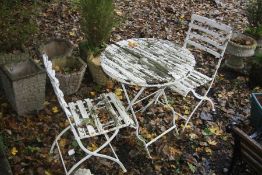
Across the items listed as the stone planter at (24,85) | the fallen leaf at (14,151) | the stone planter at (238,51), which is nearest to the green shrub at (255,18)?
the stone planter at (238,51)

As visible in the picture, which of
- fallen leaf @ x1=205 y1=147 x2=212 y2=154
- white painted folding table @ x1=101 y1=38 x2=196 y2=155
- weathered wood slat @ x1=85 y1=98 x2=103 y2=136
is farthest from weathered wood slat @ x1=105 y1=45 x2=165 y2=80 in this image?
fallen leaf @ x1=205 y1=147 x2=212 y2=154

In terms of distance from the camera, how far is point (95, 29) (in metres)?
4.99

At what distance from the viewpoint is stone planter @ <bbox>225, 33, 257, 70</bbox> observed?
5.95 meters

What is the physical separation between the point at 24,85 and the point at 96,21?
1.39m

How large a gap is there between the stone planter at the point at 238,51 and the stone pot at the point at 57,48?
273cm

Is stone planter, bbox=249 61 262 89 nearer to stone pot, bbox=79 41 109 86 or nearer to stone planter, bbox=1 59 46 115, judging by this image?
stone pot, bbox=79 41 109 86

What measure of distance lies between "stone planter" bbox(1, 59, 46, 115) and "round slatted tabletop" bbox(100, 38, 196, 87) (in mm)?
880

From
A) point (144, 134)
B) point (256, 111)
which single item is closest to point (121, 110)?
point (144, 134)

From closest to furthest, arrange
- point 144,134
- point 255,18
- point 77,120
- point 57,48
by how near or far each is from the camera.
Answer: point 77,120 < point 144,134 < point 57,48 < point 255,18

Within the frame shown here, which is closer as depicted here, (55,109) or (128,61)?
(128,61)

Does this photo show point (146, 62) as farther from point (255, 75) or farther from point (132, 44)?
point (255, 75)

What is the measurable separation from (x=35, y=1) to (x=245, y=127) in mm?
4605

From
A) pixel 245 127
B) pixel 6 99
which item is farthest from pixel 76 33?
pixel 245 127

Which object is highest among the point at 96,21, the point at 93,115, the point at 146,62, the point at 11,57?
the point at 146,62
